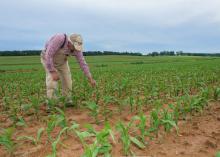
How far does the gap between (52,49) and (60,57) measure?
48cm

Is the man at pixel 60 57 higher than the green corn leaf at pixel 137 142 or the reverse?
higher

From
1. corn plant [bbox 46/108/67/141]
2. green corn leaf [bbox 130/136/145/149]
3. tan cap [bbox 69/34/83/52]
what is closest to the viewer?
green corn leaf [bbox 130/136/145/149]

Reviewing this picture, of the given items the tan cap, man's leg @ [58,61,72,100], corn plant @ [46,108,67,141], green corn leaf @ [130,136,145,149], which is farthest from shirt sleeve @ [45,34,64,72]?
green corn leaf @ [130,136,145,149]

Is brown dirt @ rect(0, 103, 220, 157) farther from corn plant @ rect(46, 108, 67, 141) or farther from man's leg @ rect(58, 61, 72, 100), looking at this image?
man's leg @ rect(58, 61, 72, 100)

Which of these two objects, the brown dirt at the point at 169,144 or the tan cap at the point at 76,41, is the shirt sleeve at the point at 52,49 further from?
the brown dirt at the point at 169,144

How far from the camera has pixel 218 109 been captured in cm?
516

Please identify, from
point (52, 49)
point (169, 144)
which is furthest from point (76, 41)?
point (169, 144)

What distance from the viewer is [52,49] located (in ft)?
17.0

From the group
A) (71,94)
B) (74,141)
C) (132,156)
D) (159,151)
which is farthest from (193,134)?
(71,94)

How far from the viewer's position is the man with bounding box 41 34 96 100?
5195 millimetres

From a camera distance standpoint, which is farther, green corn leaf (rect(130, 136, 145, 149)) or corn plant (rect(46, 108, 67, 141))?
corn plant (rect(46, 108, 67, 141))

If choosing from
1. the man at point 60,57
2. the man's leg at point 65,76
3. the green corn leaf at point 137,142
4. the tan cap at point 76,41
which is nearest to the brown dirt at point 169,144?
the green corn leaf at point 137,142

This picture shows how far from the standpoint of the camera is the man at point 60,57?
520cm

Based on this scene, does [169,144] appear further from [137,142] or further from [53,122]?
[53,122]
